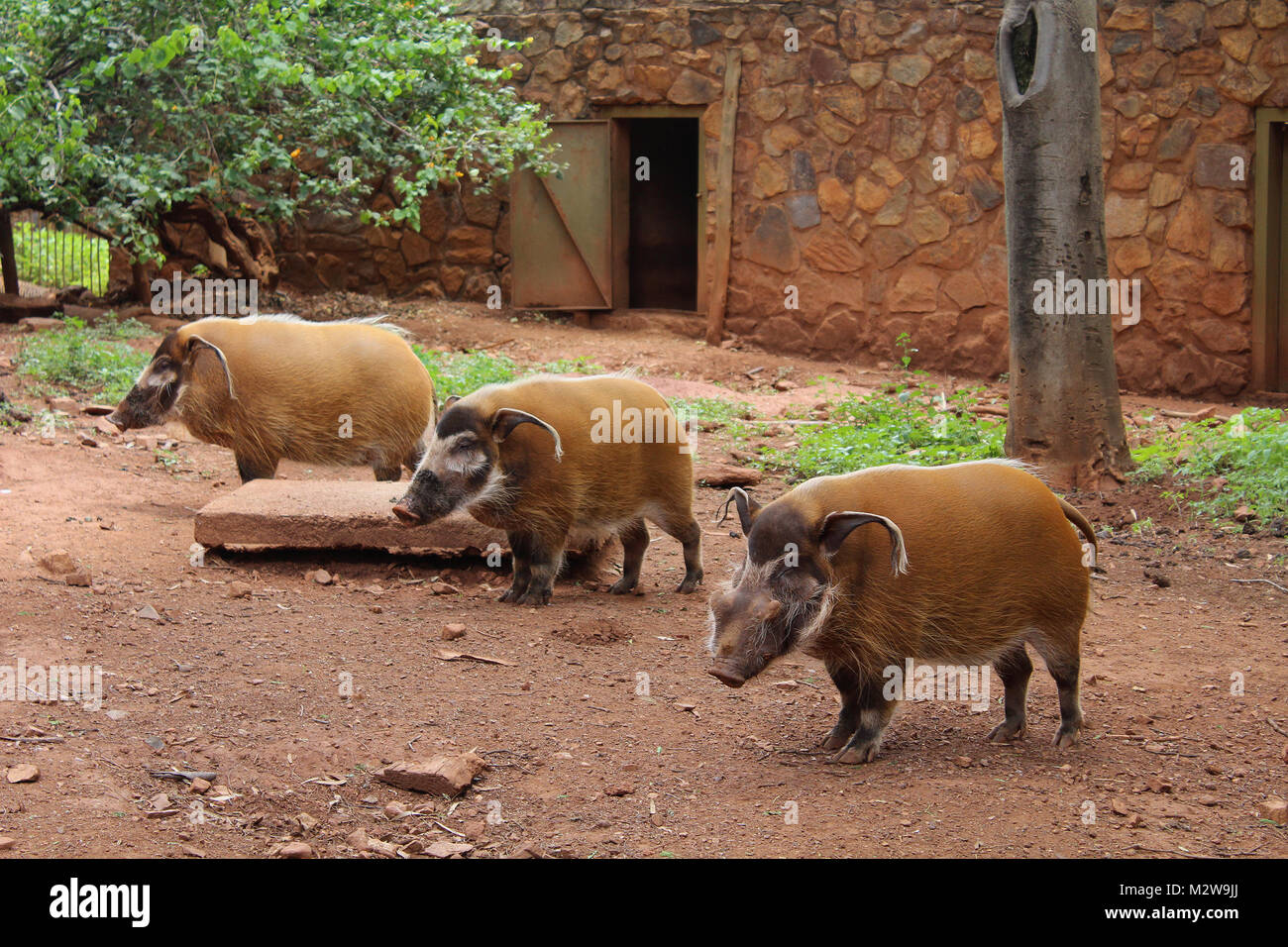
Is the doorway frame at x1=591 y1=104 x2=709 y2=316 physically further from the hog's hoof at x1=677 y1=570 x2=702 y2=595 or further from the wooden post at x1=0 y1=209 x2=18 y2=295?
the hog's hoof at x1=677 y1=570 x2=702 y2=595

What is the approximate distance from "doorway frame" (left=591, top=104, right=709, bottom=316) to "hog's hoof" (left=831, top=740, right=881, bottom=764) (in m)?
9.37

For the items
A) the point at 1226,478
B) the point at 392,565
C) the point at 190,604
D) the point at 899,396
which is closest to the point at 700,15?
the point at 899,396

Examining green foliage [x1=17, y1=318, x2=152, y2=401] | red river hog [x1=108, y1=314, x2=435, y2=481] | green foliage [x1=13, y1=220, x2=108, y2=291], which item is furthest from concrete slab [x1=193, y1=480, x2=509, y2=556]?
green foliage [x1=13, y1=220, x2=108, y2=291]

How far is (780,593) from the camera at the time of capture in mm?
4012

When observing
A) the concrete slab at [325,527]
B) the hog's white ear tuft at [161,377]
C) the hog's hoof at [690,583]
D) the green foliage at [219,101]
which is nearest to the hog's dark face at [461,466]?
the concrete slab at [325,527]

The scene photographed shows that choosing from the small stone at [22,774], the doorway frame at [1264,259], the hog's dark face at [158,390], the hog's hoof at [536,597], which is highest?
the doorway frame at [1264,259]

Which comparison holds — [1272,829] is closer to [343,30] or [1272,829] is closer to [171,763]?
[171,763]

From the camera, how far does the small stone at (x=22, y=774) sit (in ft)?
12.5

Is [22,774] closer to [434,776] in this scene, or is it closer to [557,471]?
[434,776]

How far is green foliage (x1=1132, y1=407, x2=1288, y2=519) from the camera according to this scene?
23.7 feet

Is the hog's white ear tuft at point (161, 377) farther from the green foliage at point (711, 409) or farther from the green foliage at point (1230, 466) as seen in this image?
the green foliage at point (1230, 466)

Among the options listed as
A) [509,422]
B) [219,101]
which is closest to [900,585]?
[509,422]

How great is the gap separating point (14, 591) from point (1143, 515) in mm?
5863

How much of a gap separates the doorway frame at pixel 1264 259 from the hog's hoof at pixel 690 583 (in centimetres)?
699
